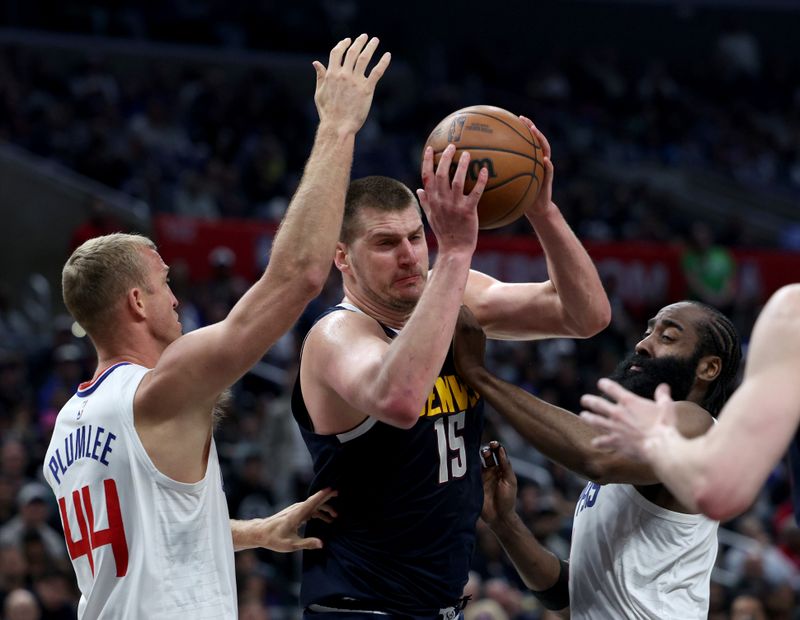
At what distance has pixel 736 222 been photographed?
60.0 feet

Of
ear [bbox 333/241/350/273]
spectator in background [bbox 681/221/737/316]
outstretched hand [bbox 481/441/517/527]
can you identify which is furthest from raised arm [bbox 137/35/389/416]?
spectator in background [bbox 681/221/737/316]

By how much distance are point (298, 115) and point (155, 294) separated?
14639 millimetres

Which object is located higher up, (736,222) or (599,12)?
(599,12)

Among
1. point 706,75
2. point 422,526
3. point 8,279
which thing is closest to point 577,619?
point 422,526

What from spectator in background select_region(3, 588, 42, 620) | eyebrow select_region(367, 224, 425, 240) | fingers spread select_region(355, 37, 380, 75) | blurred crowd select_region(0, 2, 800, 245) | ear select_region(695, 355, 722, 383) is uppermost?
blurred crowd select_region(0, 2, 800, 245)

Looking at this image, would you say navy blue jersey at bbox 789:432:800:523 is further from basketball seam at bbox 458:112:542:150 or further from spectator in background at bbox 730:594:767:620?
spectator in background at bbox 730:594:767:620

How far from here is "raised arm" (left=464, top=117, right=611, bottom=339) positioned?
14.8ft

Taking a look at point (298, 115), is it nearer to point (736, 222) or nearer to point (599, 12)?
point (736, 222)


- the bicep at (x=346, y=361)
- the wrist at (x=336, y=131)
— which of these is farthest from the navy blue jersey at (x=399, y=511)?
the wrist at (x=336, y=131)

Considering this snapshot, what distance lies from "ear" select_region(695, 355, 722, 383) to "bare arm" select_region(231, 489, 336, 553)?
1434 millimetres

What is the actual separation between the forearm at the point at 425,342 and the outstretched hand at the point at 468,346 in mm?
548

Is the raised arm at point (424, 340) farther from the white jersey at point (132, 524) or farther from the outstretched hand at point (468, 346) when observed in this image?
the white jersey at point (132, 524)

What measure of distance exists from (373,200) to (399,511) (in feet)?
3.70

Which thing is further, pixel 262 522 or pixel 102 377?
pixel 262 522
